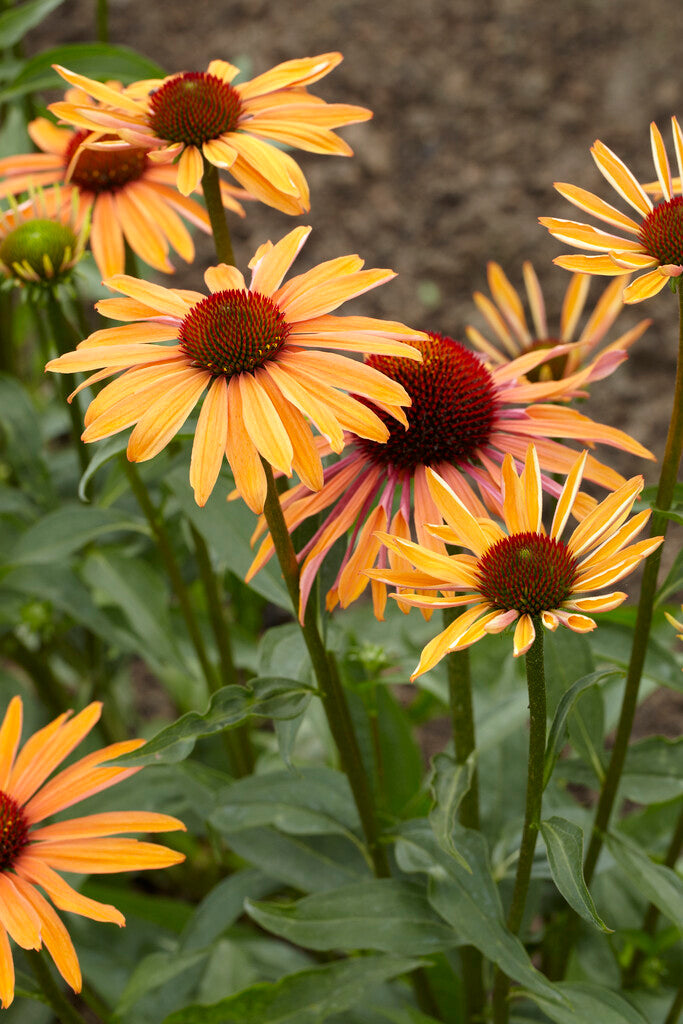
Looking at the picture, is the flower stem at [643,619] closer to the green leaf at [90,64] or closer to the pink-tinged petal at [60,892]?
the pink-tinged petal at [60,892]

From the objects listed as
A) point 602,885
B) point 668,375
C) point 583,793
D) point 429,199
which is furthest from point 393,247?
point 602,885

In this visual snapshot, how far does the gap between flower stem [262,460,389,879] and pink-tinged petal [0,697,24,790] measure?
11.5 inches

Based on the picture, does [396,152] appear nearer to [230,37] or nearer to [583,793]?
[230,37]

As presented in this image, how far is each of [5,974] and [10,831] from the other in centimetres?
13

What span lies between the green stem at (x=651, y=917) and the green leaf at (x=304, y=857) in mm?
308

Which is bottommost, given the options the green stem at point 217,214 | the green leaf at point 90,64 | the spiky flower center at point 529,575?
the spiky flower center at point 529,575

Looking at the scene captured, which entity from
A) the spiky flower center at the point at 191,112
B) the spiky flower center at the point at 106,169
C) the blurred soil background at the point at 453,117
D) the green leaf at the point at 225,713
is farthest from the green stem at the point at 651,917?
the blurred soil background at the point at 453,117

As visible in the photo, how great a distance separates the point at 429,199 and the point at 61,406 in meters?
1.10

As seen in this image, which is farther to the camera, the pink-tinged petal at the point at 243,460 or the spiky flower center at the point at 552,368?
the spiky flower center at the point at 552,368

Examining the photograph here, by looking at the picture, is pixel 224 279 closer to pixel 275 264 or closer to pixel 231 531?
pixel 275 264

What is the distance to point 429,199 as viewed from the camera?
7.95ft

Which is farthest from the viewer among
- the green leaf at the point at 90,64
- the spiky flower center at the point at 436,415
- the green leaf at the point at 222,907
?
the green leaf at the point at 90,64

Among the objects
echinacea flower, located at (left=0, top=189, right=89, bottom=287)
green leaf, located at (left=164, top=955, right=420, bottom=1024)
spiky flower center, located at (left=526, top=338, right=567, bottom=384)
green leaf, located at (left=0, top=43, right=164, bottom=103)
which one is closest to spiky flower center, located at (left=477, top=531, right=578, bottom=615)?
green leaf, located at (left=164, top=955, right=420, bottom=1024)

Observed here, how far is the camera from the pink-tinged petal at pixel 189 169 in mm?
826
